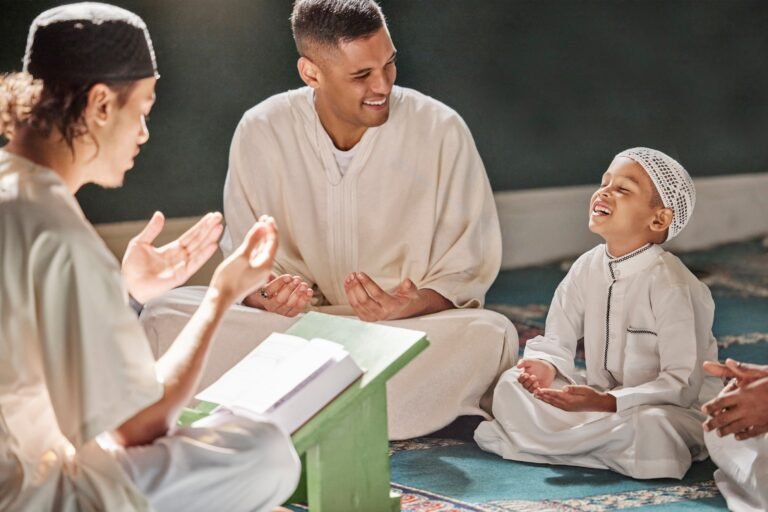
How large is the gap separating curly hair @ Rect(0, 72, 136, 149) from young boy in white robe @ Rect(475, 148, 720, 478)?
1.69 meters

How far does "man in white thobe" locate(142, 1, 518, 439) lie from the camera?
4020 millimetres

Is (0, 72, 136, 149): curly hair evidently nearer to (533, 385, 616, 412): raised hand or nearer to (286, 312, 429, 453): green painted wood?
(286, 312, 429, 453): green painted wood

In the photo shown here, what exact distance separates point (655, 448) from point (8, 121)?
201cm

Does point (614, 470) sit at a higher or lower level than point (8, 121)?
lower

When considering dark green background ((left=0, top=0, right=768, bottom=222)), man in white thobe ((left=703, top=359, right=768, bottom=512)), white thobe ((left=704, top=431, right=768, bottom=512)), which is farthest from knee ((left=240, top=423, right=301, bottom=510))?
dark green background ((left=0, top=0, right=768, bottom=222))

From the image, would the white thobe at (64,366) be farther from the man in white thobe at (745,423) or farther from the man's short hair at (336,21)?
the man's short hair at (336,21)

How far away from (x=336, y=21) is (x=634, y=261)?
1.22 m

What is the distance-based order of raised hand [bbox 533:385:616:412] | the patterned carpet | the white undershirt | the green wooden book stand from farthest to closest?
the white undershirt → raised hand [bbox 533:385:616:412] → the patterned carpet → the green wooden book stand

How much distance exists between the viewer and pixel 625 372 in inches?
148

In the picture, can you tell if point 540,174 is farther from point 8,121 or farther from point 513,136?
point 8,121

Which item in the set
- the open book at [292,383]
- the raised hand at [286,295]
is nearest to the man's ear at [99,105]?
the open book at [292,383]

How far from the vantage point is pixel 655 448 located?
353cm

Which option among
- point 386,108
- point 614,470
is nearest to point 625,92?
point 386,108

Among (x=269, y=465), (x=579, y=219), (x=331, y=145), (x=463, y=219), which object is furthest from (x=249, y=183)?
(x=579, y=219)
